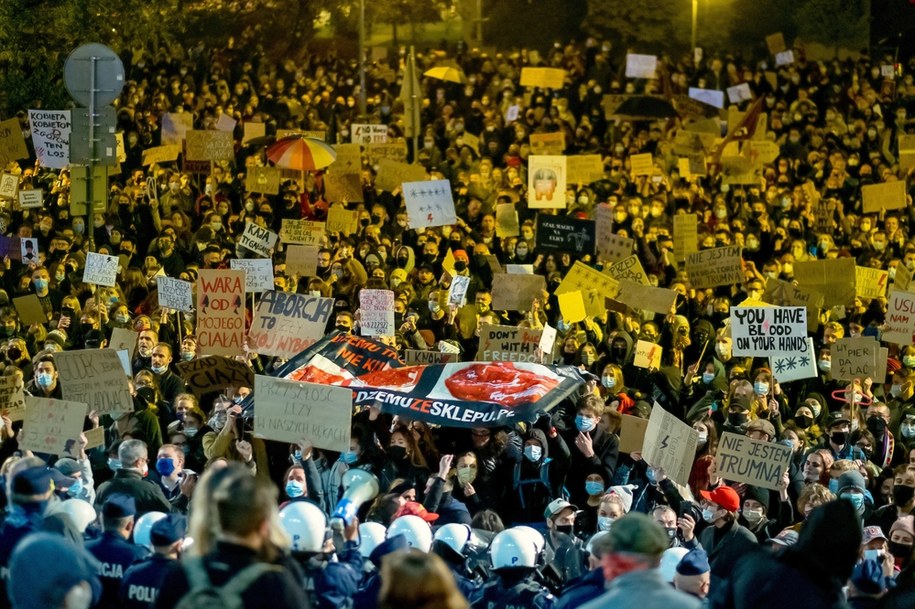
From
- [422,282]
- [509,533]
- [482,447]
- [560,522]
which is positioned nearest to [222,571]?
[509,533]

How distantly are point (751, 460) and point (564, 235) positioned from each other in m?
7.24

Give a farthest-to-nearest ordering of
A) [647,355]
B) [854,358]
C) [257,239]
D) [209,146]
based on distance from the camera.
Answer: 1. [209,146]
2. [257,239]
3. [647,355]
4. [854,358]

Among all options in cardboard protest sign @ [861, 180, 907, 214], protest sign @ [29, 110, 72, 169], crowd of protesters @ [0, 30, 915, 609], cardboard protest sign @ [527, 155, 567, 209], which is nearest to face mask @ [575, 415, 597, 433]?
crowd of protesters @ [0, 30, 915, 609]

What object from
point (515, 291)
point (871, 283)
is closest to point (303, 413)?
point (515, 291)

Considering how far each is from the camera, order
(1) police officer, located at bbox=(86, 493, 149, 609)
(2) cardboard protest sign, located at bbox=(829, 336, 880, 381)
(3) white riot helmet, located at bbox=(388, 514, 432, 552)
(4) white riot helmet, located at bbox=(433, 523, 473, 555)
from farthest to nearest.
Answer: (2) cardboard protest sign, located at bbox=(829, 336, 880, 381), (4) white riot helmet, located at bbox=(433, 523, 473, 555), (3) white riot helmet, located at bbox=(388, 514, 432, 552), (1) police officer, located at bbox=(86, 493, 149, 609)

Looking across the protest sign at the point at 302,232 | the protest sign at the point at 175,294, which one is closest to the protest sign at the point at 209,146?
the protest sign at the point at 302,232

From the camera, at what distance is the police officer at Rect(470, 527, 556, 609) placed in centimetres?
725

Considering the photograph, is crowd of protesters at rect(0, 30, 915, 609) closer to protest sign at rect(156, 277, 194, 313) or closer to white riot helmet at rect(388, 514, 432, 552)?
white riot helmet at rect(388, 514, 432, 552)

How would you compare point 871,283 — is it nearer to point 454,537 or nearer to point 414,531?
point 454,537

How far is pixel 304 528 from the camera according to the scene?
264 inches

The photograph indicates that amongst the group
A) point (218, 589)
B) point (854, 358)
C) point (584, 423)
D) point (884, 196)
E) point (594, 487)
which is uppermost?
point (884, 196)

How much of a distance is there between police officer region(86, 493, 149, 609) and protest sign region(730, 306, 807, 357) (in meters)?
7.23

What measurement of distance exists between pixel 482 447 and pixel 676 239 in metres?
7.58

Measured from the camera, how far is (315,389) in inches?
406
